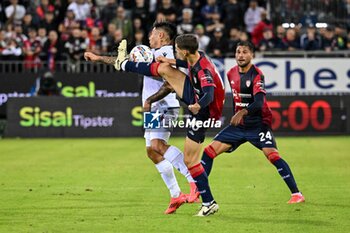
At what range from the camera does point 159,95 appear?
37.5 feet

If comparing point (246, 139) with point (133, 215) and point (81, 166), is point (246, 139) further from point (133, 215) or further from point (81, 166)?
point (81, 166)

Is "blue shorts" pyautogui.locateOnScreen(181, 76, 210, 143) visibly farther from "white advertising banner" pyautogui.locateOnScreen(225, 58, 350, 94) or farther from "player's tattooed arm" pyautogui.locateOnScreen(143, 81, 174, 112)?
"white advertising banner" pyautogui.locateOnScreen(225, 58, 350, 94)

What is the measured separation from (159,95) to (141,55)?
676mm

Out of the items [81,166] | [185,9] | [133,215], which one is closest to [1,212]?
[133,215]

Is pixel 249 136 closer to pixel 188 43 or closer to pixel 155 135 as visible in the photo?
pixel 155 135

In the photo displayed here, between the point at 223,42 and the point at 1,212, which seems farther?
the point at 223,42

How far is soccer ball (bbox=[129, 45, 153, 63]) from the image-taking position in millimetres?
10898

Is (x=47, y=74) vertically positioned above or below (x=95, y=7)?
below

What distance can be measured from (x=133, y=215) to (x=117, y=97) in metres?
15.1

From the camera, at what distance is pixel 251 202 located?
11.8 meters

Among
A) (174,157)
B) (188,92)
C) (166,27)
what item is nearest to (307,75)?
(166,27)

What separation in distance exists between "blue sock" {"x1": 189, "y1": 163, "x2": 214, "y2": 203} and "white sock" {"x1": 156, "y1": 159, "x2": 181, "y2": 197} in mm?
833

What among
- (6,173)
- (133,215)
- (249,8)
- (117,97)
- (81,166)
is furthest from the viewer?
(249,8)

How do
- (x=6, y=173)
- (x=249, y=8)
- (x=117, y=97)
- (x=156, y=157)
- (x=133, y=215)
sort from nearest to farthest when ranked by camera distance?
(x=133, y=215) < (x=156, y=157) < (x=6, y=173) < (x=117, y=97) < (x=249, y=8)
